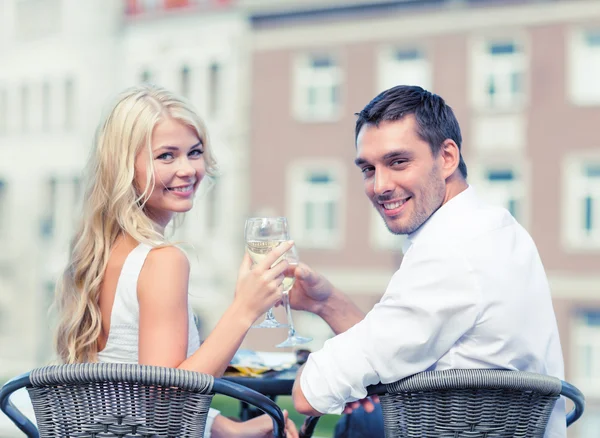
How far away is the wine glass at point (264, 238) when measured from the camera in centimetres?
195

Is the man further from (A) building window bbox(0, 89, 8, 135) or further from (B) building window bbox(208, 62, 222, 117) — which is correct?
(A) building window bbox(0, 89, 8, 135)

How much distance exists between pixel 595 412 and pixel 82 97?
14.9 metres

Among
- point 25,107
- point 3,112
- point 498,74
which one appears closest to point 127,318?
point 498,74

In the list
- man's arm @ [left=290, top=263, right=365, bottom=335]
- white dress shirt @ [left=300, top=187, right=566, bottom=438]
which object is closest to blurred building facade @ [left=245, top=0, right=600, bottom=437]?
man's arm @ [left=290, top=263, right=365, bottom=335]

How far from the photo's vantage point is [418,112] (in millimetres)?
1829

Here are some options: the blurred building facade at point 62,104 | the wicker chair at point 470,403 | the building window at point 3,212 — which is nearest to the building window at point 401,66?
the blurred building facade at point 62,104

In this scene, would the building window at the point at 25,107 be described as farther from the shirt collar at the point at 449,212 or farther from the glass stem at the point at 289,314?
the shirt collar at the point at 449,212

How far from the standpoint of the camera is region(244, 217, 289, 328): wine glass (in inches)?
76.6

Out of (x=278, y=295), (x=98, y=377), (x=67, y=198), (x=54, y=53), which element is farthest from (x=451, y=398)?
(x=54, y=53)

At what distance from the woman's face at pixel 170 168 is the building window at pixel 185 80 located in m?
19.5

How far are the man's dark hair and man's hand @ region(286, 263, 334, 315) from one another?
0.47 meters

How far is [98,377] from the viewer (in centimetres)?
149

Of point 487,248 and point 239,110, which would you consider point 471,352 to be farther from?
point 239,110

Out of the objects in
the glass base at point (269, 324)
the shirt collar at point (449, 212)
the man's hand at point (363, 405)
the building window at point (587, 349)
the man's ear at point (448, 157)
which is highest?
the man's ear at point (448, 157)
